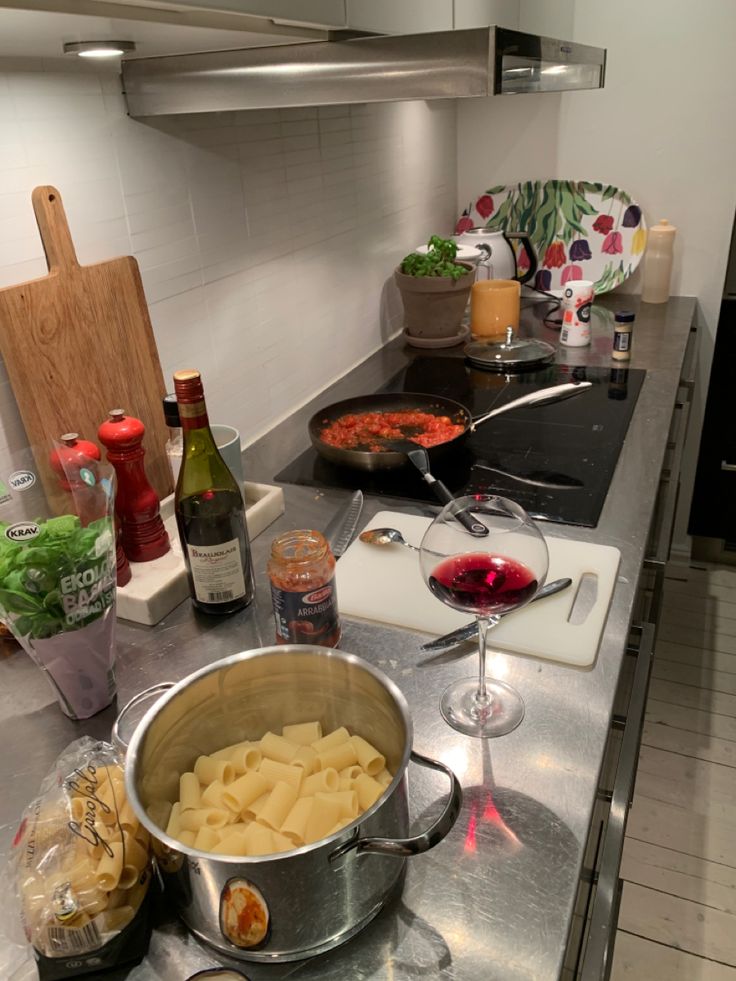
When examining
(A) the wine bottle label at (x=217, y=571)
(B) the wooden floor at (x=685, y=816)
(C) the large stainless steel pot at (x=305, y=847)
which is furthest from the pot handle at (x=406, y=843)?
(B) the wooden floor at (x=685, y=816)

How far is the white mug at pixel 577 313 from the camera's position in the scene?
195 centimetres

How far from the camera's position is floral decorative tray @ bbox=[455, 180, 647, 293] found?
89.6 inches

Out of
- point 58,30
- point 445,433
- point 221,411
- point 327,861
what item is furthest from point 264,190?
point 327,861

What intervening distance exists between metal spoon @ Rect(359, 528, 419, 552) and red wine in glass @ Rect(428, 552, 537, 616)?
1.00 feet

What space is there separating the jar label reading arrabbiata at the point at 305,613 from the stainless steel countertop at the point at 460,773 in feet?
0.26

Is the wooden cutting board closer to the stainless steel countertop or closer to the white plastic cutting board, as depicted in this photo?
the stainless steel countertop

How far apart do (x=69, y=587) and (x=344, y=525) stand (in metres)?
0.51

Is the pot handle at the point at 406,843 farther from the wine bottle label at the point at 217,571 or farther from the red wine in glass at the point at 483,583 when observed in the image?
the wine bottle label at the point at 217,571

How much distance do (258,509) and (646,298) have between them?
156 cm

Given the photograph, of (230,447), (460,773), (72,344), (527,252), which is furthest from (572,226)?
(460,773)

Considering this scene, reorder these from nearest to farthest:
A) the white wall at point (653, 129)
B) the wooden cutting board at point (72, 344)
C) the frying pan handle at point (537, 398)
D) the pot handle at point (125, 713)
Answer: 1. the pot handle at point (125, 713)
2. the wooden cutting board at point (72, 344)
3. the frying pan handle at point (537, 398)
4. the white wall at point (653, 129)

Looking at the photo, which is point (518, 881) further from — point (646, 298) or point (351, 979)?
point (646, 298)

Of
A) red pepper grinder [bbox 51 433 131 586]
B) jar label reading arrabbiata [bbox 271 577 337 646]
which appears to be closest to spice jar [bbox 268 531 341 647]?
jar label reading arrabbiata [bbox 271 577 337 646]

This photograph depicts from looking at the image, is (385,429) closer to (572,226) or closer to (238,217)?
(238,217)
